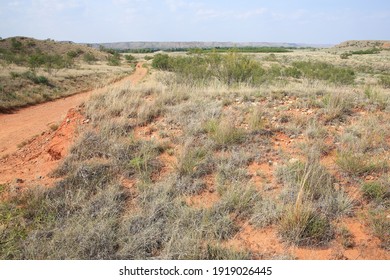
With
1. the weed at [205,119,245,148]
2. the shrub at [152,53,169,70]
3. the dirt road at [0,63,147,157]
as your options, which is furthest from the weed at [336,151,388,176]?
the shrub at [152,53,169,70]

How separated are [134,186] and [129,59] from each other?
197 feet

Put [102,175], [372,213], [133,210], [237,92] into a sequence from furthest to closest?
Answer: [237,92] → [102,175] → [133,210] → [372,213]

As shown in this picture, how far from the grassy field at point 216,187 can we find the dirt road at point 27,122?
2.83 m

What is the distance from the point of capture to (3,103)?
44.8ft

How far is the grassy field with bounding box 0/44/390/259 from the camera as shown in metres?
3.38

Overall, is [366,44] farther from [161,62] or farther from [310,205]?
[310,205]

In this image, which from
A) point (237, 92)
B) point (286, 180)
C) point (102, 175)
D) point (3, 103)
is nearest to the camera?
point (286, 180)

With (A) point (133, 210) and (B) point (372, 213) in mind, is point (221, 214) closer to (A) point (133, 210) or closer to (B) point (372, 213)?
(A) point (133, 210)

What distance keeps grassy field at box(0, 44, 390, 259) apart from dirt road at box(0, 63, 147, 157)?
2834 mm

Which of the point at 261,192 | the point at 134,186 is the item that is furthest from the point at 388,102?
the point at 134,186

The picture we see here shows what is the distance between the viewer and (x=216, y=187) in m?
4.40

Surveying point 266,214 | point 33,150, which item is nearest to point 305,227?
point 266,214

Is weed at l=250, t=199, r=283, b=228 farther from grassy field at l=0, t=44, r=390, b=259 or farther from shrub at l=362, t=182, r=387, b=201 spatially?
shrub at l=362, t=182, r=387, b=201

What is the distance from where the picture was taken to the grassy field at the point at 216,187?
338 cm
